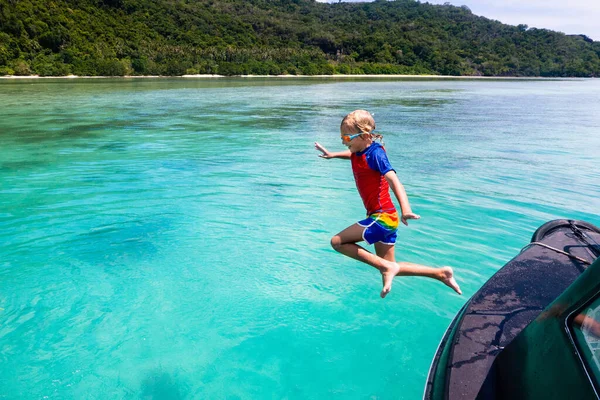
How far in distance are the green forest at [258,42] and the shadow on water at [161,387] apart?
76.4m

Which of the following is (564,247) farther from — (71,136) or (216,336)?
(71,136)

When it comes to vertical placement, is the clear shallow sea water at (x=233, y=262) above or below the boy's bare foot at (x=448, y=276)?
below

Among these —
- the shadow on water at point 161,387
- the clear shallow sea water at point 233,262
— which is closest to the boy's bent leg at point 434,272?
the clear shallow sea water at point 233,262

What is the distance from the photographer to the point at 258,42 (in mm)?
123500

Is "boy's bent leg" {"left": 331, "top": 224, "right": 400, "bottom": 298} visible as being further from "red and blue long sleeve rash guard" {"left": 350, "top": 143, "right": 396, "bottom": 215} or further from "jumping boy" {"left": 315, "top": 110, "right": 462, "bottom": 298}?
"red and blue long sleeve rash guard" {"left": 350, "top": 143, "right": 396, "bottom": 215}

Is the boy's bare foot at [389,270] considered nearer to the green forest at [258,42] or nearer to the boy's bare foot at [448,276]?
the boy's bare foot at [448,276]

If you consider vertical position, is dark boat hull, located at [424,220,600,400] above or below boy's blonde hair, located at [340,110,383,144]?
below

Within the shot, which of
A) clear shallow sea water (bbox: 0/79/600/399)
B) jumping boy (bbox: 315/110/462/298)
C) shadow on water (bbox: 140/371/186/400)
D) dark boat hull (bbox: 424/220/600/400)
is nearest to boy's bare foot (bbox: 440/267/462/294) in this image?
jumping boy (bbox: 315/110/462/298)

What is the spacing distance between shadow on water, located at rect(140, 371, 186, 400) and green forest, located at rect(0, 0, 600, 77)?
76.4 metres

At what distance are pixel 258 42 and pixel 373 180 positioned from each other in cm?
12736

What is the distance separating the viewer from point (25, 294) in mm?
5258

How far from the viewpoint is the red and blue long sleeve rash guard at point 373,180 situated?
12.7 ft

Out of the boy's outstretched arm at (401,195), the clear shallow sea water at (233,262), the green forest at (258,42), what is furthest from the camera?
the green forest at (258,42)

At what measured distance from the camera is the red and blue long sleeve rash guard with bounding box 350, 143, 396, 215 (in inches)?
152
